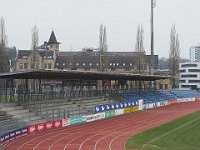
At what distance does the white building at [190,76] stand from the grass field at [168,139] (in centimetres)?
10620

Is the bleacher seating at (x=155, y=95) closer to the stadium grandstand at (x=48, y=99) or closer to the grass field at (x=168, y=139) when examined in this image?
the stadium grandstand at (x=48, y=99)

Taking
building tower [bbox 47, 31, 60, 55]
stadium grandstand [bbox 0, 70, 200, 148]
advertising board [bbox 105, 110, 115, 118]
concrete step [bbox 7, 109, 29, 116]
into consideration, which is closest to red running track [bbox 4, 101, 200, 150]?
stadium grandstand [bbox 0, 70, 200, 148]

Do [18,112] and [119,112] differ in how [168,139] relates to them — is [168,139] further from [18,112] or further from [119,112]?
[119,112]

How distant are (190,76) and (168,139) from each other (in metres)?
116

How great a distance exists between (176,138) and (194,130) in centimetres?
462

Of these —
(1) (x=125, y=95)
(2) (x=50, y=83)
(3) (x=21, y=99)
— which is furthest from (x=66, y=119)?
(1) (x=125, y=95)

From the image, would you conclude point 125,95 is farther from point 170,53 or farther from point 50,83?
point 170,53

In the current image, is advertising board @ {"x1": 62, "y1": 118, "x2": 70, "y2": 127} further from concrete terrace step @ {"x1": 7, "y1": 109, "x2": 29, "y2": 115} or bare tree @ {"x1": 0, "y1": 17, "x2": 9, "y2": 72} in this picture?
bare tree @ {"x1": 0, "y1": 17, "x2": 9, "y2": 72}

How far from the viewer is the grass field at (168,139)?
23.3 m

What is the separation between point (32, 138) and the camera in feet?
87.0

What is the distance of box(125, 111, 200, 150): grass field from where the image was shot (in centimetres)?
2328

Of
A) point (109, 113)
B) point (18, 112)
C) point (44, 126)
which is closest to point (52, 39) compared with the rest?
point (109, 113)

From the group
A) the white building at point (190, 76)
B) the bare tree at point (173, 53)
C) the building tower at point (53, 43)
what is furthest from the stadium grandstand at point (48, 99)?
the white building at point (190, 76)

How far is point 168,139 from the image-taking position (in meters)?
26.2
